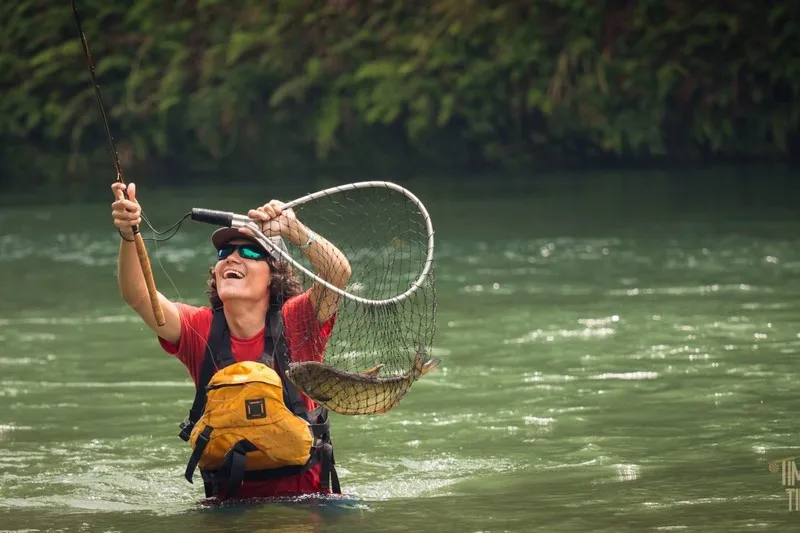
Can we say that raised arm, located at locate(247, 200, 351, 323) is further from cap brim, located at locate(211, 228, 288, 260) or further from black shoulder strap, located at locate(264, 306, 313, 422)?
black shoulder strap, located at locate(264, 306, 313, 422)

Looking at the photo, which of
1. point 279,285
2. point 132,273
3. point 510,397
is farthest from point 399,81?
point 132,273

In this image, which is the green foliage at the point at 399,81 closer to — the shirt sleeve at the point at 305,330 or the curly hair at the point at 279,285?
the curly hair at the point at 279,285

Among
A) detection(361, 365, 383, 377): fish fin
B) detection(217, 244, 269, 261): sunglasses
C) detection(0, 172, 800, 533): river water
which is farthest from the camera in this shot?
detection(0, 172, 800, 533): river water

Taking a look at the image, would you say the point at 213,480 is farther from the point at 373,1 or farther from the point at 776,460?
the point at 373,1

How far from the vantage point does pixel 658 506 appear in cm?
714

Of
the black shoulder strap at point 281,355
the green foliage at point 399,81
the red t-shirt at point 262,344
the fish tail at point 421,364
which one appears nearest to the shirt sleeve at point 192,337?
the red t-shirt at point 262,344

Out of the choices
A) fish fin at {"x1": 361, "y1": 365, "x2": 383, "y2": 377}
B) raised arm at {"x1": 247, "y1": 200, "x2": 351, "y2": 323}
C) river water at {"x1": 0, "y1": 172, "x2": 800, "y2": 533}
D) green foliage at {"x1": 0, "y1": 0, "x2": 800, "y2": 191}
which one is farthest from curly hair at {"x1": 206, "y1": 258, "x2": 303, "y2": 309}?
green foliage at {"x1": 0, "y1": 0, "x2": 800, "y2": 191}

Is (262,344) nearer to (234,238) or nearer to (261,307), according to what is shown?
(261,307)

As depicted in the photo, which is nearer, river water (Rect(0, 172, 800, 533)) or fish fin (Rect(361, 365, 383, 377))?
fish fin (Rect(361, 365, 383, 377))

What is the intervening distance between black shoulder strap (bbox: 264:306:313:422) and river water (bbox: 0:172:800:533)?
0.45 meters

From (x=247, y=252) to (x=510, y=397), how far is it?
3528mm

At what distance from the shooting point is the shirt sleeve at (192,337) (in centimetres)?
695

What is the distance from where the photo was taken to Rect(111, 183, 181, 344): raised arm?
642 cm

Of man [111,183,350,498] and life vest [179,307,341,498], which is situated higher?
man [111,183,350,498]
